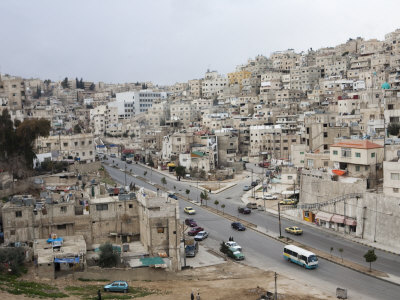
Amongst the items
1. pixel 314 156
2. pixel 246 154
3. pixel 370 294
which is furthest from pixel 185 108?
pixel 370 294

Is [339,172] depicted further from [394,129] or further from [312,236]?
[394,129]

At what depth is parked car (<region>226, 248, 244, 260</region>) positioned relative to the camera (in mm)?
28761

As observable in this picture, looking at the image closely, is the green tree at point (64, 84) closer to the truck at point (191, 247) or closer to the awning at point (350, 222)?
the truck at point (191, 247)

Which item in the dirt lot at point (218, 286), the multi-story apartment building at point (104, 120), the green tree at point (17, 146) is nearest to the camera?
the dirt lot at point (218, 286)

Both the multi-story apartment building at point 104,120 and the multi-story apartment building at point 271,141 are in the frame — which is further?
the multi-story apartment building at point 104,120

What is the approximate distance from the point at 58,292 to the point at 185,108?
69.9 m

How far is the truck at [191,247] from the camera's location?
29.6 meters

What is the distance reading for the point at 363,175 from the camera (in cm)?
3572

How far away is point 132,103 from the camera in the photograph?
10219 cm

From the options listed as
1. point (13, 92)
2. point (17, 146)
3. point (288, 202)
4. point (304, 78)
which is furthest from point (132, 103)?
point (288, 202)

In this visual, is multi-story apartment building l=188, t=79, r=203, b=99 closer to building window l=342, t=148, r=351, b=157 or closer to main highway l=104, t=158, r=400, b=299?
main highway l=104, t=158, r=400, b=299

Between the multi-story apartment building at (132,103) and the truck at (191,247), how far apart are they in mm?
70961

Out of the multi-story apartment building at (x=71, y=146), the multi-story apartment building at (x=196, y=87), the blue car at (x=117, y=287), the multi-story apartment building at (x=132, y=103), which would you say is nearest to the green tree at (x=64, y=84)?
the multi-story apartment building at (x=132, y=103)

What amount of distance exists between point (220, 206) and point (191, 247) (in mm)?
13261
